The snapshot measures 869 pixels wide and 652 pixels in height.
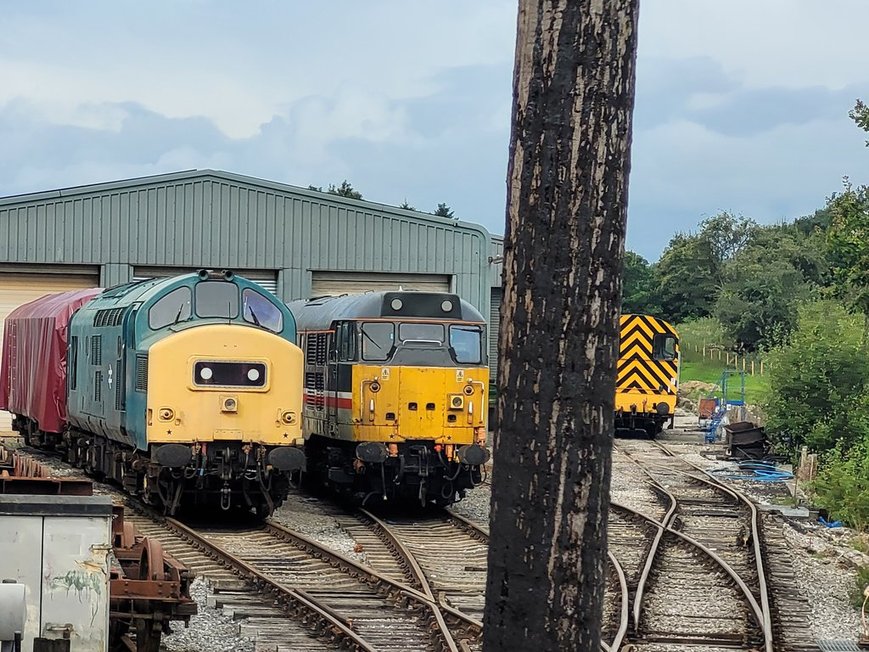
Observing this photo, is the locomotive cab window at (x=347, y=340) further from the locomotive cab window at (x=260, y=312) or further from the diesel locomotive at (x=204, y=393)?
the locomotive cab window at (x=260, y=312)

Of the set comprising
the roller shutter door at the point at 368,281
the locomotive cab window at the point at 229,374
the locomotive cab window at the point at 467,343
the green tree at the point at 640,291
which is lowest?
the locomotive cab window at the point at 229,374

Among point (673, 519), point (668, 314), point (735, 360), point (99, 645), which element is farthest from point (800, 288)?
point (99, 645)

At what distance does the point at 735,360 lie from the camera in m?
64.2

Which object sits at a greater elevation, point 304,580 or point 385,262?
point 385,262

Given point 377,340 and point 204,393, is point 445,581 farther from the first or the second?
point 377,340

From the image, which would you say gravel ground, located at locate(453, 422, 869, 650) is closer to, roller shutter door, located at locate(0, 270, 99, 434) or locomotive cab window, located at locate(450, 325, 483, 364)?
locomotive cab window, located at locate(450, 325, 483, 364)

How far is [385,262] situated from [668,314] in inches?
2107

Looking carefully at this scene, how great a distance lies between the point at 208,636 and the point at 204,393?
5.83m

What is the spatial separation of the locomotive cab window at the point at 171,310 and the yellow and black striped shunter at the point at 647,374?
689 inches

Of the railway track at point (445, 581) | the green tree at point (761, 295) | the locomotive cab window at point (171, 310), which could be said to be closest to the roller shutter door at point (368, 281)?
the railway track at point (445, 581)

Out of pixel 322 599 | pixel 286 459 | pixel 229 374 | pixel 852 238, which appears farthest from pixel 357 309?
pixel 852 238

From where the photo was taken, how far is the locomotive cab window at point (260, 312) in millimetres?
16359

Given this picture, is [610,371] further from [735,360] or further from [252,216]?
[735,360]

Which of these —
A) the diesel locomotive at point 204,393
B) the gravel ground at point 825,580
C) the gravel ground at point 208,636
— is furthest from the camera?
the diesel locomotive at point 204,393
